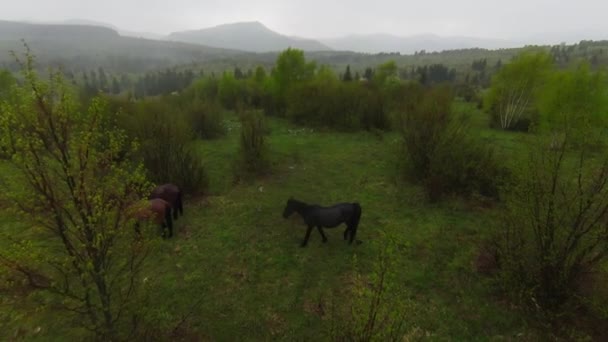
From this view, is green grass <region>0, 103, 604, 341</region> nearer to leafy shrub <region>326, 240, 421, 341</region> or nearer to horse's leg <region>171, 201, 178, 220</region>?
leafy shrub <region>326, 240, 421, 341</region>

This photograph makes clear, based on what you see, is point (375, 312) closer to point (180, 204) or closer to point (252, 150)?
point (180, 204)

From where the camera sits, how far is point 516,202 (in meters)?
7.24

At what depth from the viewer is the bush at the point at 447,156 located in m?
13.2

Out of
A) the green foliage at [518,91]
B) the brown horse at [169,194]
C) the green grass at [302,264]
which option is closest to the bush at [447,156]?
the green grass at [302,264]

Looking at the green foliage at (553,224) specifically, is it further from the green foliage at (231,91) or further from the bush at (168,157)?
the green foliage at (231,91)

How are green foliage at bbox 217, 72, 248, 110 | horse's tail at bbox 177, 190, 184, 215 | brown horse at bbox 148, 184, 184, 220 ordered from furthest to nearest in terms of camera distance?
green foliage at bbox 217, 72, 248, 110 < horse's tail at bbox 177, 190, 184, 215 < brown horse at bbox 148, 184, 184, 220

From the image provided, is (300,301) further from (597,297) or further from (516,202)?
(597,297)

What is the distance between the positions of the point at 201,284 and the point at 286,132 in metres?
20.6

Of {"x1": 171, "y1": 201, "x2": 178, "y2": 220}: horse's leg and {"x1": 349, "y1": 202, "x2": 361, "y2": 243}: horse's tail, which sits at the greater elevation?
{"x1": 349, "y1": 202, "x2": 361, "y2": 243}: horse's tail

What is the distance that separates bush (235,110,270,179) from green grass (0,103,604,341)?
83 centimetres

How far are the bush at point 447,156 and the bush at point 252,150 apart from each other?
7.39 meters

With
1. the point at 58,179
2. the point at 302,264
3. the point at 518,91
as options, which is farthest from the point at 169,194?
the point at 518,91

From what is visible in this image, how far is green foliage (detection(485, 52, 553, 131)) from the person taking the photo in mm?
27391

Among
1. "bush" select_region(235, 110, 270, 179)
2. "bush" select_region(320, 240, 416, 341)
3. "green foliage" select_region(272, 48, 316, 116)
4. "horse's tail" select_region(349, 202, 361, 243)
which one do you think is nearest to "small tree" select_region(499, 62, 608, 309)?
"bush" select_region(320, 240, 416, 341)
